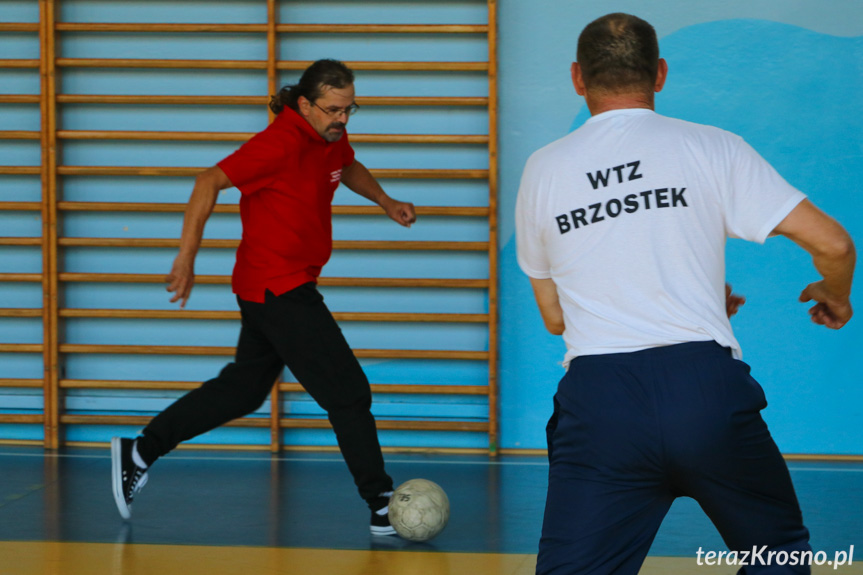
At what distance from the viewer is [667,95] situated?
4.49 m

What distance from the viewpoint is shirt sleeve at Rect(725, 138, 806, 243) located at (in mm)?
1503

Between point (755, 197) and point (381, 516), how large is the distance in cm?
199

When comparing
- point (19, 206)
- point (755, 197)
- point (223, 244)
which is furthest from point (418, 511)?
point (19, 206)

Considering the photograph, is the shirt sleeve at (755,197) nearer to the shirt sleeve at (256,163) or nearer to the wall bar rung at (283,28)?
the shirt sleeve at (256,163)

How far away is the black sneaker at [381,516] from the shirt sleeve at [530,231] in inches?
62.8

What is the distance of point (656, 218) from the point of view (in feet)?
5.03

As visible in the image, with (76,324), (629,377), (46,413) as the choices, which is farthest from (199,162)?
(629,377)

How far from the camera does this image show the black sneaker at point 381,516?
10.3 feet

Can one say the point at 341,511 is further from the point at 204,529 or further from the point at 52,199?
the point at 52,199

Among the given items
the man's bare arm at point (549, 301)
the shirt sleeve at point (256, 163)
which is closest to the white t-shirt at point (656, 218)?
the man's bare arm at point (549, 301)

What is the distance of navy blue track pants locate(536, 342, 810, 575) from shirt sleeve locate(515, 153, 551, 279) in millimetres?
221

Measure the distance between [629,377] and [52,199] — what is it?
3.83 m

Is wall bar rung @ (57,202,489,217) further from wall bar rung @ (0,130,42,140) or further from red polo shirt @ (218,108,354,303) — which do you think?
red polo shirt @ (218,108,354,303)

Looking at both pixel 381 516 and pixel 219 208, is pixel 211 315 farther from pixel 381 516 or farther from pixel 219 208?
pixel 381 516
